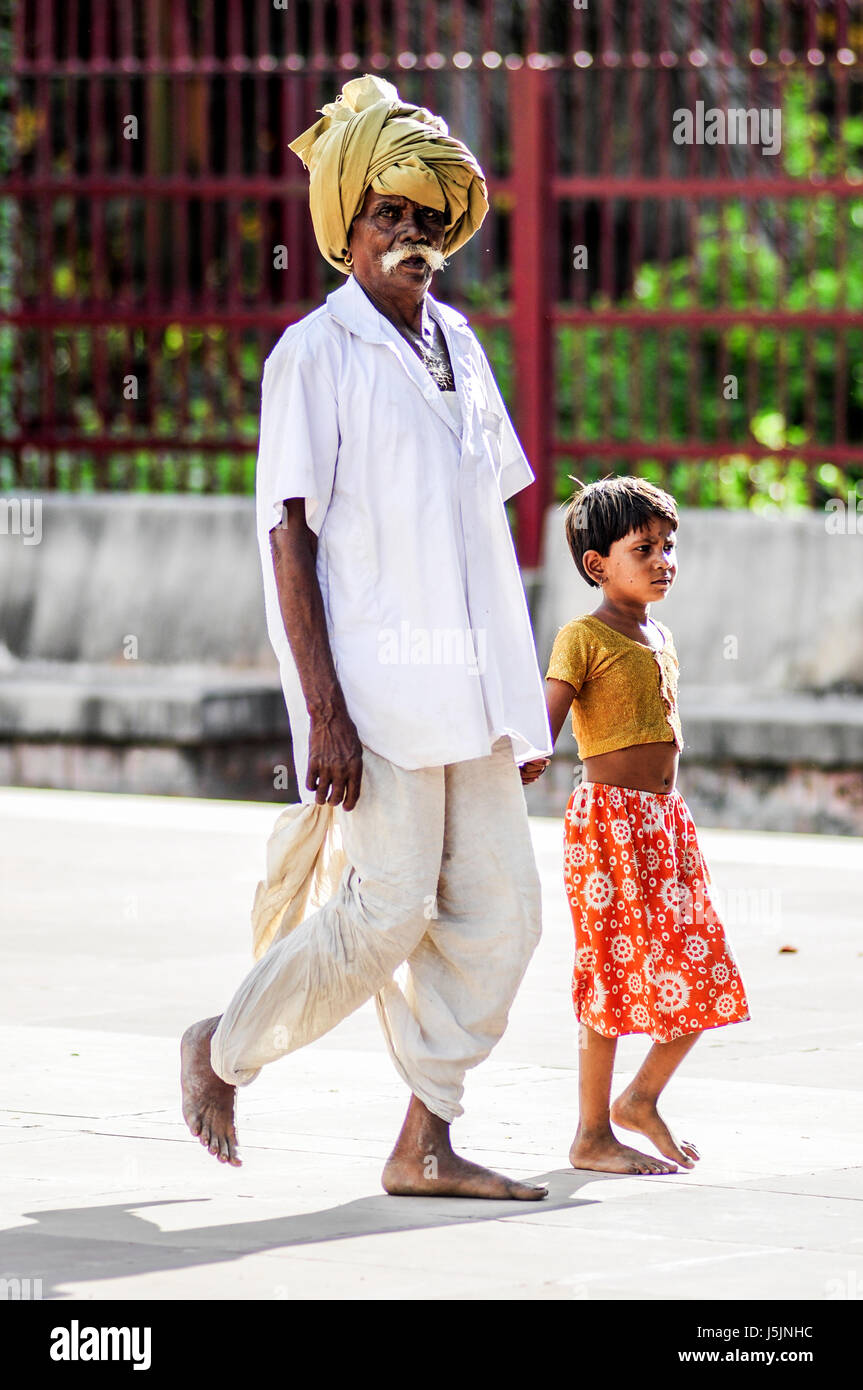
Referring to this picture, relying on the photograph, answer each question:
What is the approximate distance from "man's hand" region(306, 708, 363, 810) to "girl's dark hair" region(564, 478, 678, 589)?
29.1 inches

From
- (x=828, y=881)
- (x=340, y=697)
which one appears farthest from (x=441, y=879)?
(x=828, y=881)

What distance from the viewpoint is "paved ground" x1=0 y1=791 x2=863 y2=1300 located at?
4414 mm

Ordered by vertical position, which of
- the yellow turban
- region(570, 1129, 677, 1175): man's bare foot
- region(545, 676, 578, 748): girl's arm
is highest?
the yellow turban

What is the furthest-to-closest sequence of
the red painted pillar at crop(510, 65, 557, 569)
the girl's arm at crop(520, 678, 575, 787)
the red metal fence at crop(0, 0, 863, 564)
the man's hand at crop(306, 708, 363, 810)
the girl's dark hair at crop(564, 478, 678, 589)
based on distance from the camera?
the red painted pillar at crop(510, 65, 557, 569), the red metal fence at crop(0, 0, 863, 564), the girl's dark hair at crop(564, 478, 678, 589), the girl's arm at crop(520, 678, 575, 787), the man's hand at crop(306, 708, 363, 810)

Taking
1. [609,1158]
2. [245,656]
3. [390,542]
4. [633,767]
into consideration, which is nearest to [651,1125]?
[609,1158]

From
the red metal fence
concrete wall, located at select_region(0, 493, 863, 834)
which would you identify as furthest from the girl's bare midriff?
concrete wall, located at select_region(0, 493, 863, 834)

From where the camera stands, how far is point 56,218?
56.7 feet

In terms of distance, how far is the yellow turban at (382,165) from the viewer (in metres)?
5.08

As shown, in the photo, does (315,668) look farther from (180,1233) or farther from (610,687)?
(180,1233)

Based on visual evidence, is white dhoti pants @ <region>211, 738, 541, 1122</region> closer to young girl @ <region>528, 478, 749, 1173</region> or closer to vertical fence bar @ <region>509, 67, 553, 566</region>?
young girl @ <region>528, 478, 749, 1173</region>

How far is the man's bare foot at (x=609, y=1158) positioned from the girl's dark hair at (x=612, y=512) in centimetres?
107

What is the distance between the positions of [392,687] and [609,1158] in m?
1.02

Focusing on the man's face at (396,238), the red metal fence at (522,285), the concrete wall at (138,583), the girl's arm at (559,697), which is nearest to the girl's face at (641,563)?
the girl's arm at (559,697)

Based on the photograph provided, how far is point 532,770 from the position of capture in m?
5.27
